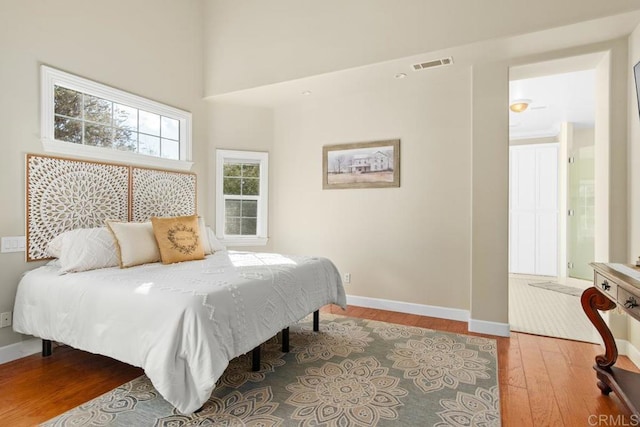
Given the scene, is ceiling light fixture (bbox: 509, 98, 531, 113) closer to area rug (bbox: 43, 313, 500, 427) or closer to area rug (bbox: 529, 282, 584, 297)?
area rug (bbox: 529, 282, 584, 297)

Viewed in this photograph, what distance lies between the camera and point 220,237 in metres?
4.56

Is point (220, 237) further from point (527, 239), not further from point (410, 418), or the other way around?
point (527, 239)

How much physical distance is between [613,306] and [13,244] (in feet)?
14.1

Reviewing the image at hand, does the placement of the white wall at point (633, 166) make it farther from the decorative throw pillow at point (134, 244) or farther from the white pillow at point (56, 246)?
the white pillow at point (56, 246)

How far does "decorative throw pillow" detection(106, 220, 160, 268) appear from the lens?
282cm

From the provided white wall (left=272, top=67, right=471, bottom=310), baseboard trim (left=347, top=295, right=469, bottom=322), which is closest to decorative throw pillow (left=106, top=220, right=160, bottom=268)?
white wall (left=272, top=67, right=471, bottom=310)

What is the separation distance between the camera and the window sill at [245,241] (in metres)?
4.60

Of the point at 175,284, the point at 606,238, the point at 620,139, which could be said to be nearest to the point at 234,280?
the point at 175,284

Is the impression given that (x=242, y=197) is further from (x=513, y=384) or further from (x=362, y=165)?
(x=513, y=384)

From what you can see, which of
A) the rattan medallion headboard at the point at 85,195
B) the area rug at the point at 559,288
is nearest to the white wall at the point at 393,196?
the rattan medallion headboard at the point at 85,195

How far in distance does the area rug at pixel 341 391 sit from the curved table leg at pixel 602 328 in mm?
638

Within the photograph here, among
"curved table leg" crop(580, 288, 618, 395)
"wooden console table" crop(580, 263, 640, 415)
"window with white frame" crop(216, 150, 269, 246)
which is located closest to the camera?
"wooden console table" crop(580, 263, 640, 415)

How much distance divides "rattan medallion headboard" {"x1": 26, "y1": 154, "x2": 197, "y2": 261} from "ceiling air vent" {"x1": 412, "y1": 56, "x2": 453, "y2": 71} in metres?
2.91

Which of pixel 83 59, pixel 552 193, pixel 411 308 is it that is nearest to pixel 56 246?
pixel 83 59
